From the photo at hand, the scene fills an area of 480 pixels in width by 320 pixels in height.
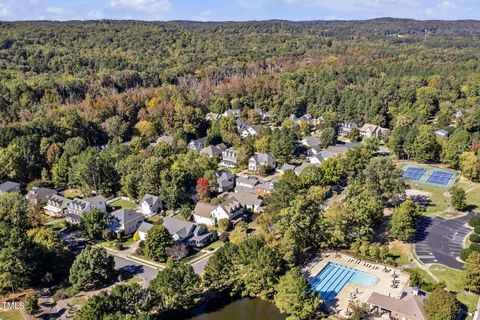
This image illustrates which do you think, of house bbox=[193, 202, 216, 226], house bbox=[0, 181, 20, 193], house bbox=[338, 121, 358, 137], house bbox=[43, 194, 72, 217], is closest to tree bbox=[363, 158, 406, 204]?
house bbox=[193, 202, 216, 226]

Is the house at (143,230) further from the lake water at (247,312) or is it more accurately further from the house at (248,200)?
the lake water at (247,312)

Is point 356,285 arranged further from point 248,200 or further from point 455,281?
point 248,200

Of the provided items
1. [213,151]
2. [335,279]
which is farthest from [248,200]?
[213,151]

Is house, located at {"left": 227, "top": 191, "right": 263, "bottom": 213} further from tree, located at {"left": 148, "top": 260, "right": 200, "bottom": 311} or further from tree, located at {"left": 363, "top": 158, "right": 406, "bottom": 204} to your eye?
tree, located at {"left": 148, "top": 260, "right": 200, "bottom": 311}

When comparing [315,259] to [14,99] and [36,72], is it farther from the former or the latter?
[36,72]

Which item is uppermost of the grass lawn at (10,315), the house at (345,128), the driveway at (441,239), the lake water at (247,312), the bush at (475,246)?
the house at (345,128)

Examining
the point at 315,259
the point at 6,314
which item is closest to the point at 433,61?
the point at 315,259

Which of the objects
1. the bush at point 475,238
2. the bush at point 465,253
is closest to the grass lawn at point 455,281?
the bush at point 465,253
